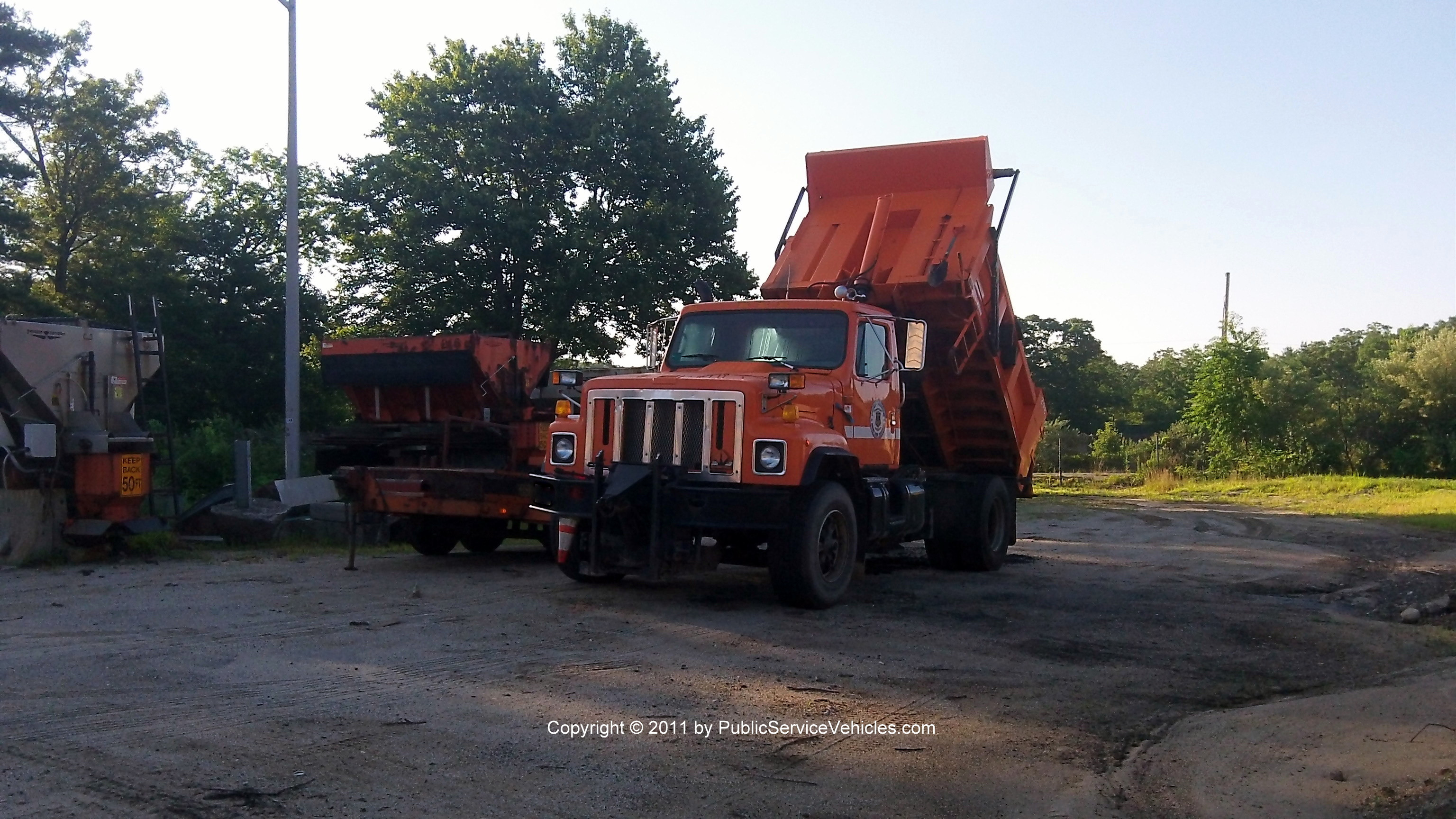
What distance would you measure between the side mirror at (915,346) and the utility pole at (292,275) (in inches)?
384

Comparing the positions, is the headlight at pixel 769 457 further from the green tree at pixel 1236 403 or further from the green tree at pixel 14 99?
the green tree at pixel 1236 403

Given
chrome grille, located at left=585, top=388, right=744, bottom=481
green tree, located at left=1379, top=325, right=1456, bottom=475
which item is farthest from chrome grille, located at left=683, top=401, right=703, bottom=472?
green tree, located at left=1379, top=325, right=1456, bottom=475

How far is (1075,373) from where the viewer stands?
6700 cm

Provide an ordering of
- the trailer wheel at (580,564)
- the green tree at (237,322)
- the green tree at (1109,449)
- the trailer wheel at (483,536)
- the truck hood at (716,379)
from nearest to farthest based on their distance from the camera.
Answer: the truck hood at (716,379) < the trailer wheel at (580,564) < the trailer wheel at (483,536) < the green tree at (237,322) < the green tree at (1109,449)

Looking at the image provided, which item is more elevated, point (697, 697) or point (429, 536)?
point (429, 536)

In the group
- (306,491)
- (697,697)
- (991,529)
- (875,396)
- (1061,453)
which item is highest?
(875,396)

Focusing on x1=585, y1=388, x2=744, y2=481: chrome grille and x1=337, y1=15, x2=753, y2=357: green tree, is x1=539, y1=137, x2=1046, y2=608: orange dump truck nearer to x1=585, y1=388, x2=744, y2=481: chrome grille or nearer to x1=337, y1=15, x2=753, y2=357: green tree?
x1=585, y1=388, x2=744, y2=481: chrome grille

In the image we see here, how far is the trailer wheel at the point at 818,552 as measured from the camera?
9.34 meters

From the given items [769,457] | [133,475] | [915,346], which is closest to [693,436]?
[769,457]

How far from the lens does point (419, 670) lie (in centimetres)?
711

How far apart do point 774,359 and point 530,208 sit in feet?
49.4

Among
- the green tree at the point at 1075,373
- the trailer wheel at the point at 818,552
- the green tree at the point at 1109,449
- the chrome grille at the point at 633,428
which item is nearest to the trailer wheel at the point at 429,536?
the chrome grille at the point at 633,428

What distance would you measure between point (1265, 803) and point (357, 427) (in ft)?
35.1

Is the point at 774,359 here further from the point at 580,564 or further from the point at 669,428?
the point at 580,564
